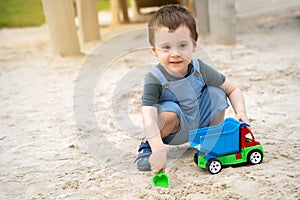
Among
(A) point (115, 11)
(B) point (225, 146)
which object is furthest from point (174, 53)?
(A) point (115, 11)

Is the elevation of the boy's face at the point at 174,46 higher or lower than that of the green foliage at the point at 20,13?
higher

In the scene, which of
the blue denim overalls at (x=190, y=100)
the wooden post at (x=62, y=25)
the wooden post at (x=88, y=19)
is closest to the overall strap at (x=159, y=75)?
the blue denim overalls at (x=190, y=100)

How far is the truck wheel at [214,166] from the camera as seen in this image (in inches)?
62.5

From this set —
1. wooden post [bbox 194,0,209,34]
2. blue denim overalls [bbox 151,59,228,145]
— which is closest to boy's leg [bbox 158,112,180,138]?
blue denim overalls [bbox 151,59,228,145]

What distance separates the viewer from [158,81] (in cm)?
176

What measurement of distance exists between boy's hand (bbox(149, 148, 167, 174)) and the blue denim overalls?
0.19 meters

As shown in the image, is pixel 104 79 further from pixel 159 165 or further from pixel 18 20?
pixel 18 20

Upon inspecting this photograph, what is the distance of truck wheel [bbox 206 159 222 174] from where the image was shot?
5.21 ft

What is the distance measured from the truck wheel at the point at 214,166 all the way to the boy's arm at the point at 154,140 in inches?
6.5

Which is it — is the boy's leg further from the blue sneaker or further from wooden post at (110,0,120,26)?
wooden post at (110,0,120,26)

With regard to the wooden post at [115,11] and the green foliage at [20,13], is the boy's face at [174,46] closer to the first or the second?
the wooden post at [115,11]

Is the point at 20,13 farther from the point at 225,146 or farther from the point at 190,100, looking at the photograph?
the point at 225,146

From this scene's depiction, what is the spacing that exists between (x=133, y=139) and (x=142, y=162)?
0.42 m

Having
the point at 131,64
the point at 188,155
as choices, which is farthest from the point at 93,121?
the point at 131,64
